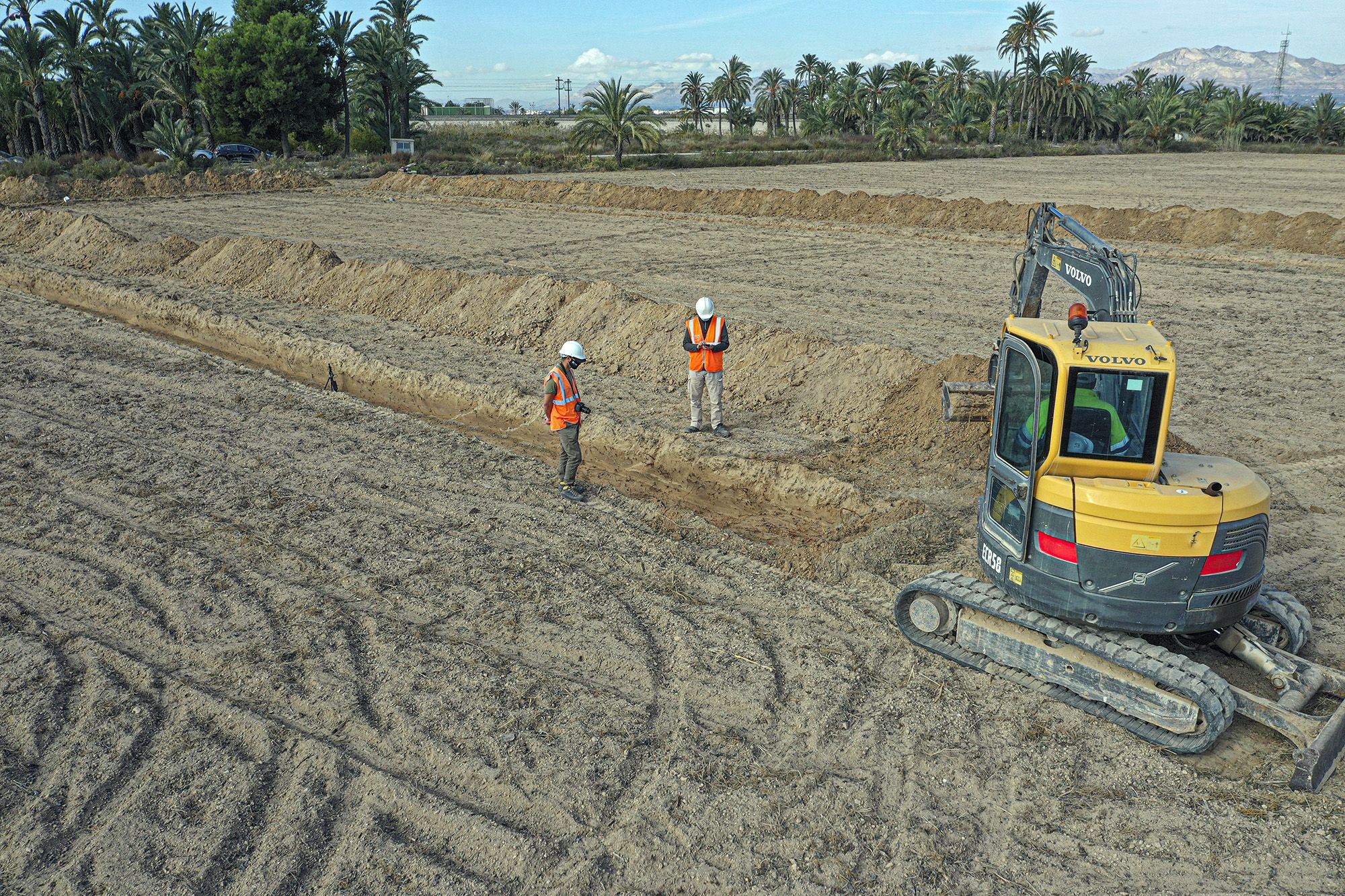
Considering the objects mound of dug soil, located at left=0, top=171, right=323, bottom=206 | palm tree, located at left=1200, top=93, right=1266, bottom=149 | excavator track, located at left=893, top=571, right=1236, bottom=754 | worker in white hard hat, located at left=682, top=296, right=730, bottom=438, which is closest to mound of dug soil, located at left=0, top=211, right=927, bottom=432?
worker in white hard hat, located at left=682, top=296, right=730, bottom=438

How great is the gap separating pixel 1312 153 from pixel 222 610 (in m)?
69.9

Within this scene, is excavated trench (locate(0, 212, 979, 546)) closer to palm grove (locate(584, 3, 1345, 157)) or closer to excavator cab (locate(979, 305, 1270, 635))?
excavator cab (locate(979, 305, 1270, 635))

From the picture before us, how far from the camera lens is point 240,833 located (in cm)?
556

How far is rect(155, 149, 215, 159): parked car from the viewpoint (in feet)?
157

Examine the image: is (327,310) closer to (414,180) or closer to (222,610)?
(222,610)

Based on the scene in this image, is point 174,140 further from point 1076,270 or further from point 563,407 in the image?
point 1076,270

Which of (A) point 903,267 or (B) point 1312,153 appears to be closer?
(A) point 903,267

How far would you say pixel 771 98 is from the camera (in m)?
93.4

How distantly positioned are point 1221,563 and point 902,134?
5560cm

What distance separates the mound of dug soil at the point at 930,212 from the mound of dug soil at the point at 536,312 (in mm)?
7554

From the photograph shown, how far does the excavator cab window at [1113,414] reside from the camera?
6.39 m

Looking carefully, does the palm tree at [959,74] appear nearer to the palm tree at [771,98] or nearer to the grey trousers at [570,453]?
the palm tree at [771,98]

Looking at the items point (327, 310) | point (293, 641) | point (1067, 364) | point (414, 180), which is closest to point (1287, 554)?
point (1067, 364)

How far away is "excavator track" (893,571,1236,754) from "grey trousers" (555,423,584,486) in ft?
13.5
